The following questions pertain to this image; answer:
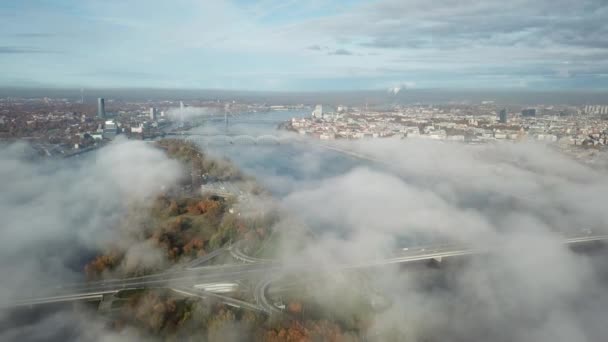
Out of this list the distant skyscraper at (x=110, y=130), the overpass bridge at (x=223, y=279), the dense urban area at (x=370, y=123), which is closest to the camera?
the overpass bridge at (x=223, y=279)

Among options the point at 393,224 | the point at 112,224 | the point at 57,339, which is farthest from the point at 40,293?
the point at 393,224

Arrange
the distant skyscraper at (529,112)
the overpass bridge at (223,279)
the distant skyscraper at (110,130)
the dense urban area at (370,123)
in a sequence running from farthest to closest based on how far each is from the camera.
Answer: the distant skyscraper at (110,130)
the distant skyscraper at (529,112)
the dense urban area at (370,123)
the overpass bridge at (223,279)

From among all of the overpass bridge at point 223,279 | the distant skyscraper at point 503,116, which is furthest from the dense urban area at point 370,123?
the overpass bridge at point 223,279

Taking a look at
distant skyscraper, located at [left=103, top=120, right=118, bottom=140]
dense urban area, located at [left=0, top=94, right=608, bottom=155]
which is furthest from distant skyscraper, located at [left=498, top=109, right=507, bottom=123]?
distant skyscraper, located at [left=103, top=120, right=118, bottom=140]

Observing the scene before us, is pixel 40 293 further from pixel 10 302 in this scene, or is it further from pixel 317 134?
pixel 317 134

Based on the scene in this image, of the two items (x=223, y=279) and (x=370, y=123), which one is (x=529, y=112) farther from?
(x=223, y=279)

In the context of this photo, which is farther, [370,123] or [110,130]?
[370,123]

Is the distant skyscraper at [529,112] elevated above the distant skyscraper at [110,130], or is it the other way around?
the distant skyscraper at [529,112]

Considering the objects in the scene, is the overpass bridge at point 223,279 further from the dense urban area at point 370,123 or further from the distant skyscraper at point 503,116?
the distant skyscraper at point 503,116

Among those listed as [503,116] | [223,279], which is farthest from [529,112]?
[223,279]
